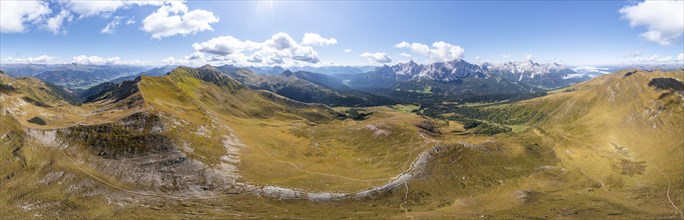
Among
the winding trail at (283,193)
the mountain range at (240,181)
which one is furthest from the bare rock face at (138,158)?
the winding trail at (283,193)

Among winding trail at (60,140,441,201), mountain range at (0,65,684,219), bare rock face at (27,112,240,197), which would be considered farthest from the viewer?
bare rock face at (27,112,240,197)

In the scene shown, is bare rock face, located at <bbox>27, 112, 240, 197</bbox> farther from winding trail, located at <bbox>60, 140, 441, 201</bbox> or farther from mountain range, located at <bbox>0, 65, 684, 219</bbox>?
winding trail, located at <bbox>60, 140, 441, 201</bbox>

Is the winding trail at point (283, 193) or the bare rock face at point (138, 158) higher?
the bare rock face at point (138, 158)

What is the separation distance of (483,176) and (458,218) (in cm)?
6006

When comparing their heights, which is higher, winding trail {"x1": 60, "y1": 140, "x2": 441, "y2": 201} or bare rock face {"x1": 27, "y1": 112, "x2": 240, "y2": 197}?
bare rock face {"x1": 27, "y1": 112, "x2": 240, "y2": 197}

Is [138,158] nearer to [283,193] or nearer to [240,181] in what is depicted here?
[240,181]

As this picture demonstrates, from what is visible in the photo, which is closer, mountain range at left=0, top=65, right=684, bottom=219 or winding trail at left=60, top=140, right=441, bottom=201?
mountain range at left=0, top=65, right=684, bottom=219

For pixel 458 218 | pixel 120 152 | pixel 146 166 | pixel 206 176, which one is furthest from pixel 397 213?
pixel 120 152

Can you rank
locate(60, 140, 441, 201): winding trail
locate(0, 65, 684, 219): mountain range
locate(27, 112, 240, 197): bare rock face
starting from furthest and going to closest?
1. locate(27, 112, 240, 197): bare rock face
2. locate(60, 140, 441, 201): winding trail
3. locate(0, 65, 684, 219): mountain range

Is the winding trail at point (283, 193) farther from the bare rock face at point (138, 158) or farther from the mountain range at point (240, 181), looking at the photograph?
the bare rock face at point (138, 158)

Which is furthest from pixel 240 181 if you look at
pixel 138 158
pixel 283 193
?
pixel 138 158

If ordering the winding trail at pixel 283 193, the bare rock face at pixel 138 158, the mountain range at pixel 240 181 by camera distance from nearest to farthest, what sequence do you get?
the mountain range at pixel 240 181 < the winding trail at pixel 283 193 < the bare rock face at pixel 138 158

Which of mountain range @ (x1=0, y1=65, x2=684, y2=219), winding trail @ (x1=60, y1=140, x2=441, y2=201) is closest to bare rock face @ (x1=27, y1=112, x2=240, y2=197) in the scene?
mountain range @ (x1=0, y1=65, x2=684, y2=219)

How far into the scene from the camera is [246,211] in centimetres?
13512
